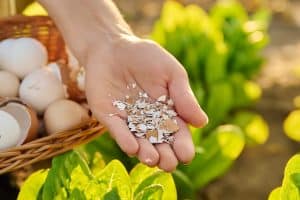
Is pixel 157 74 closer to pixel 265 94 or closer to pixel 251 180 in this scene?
pixel 251 180

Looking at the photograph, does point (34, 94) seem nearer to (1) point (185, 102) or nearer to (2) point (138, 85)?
(2) point (138, 85)

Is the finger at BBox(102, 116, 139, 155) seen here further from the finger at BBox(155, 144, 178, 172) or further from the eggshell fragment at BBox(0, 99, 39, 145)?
the eggshell fragment at BBox(0, 99, 39, 145)

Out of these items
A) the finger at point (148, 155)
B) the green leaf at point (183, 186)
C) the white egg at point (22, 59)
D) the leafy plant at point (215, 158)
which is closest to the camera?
the finger at point (148, 155)

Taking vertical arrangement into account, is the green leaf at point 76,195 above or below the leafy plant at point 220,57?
above

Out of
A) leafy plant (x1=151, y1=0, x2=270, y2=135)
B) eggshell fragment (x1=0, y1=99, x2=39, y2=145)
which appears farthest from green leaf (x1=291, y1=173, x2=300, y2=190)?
leafy plant (x1=151, y1=0, x2=270, y2=135)

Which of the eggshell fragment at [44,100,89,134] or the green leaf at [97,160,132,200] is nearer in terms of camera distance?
the green leaf at [97,160,132,200]

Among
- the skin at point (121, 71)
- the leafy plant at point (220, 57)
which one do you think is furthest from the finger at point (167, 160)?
the leafy plant at point (220, 57)

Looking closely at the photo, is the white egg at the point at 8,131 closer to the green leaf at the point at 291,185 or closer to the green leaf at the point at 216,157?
the green leaf at the point at 291,185

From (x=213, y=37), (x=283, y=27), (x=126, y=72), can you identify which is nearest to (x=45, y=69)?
(x=126, y=72)
